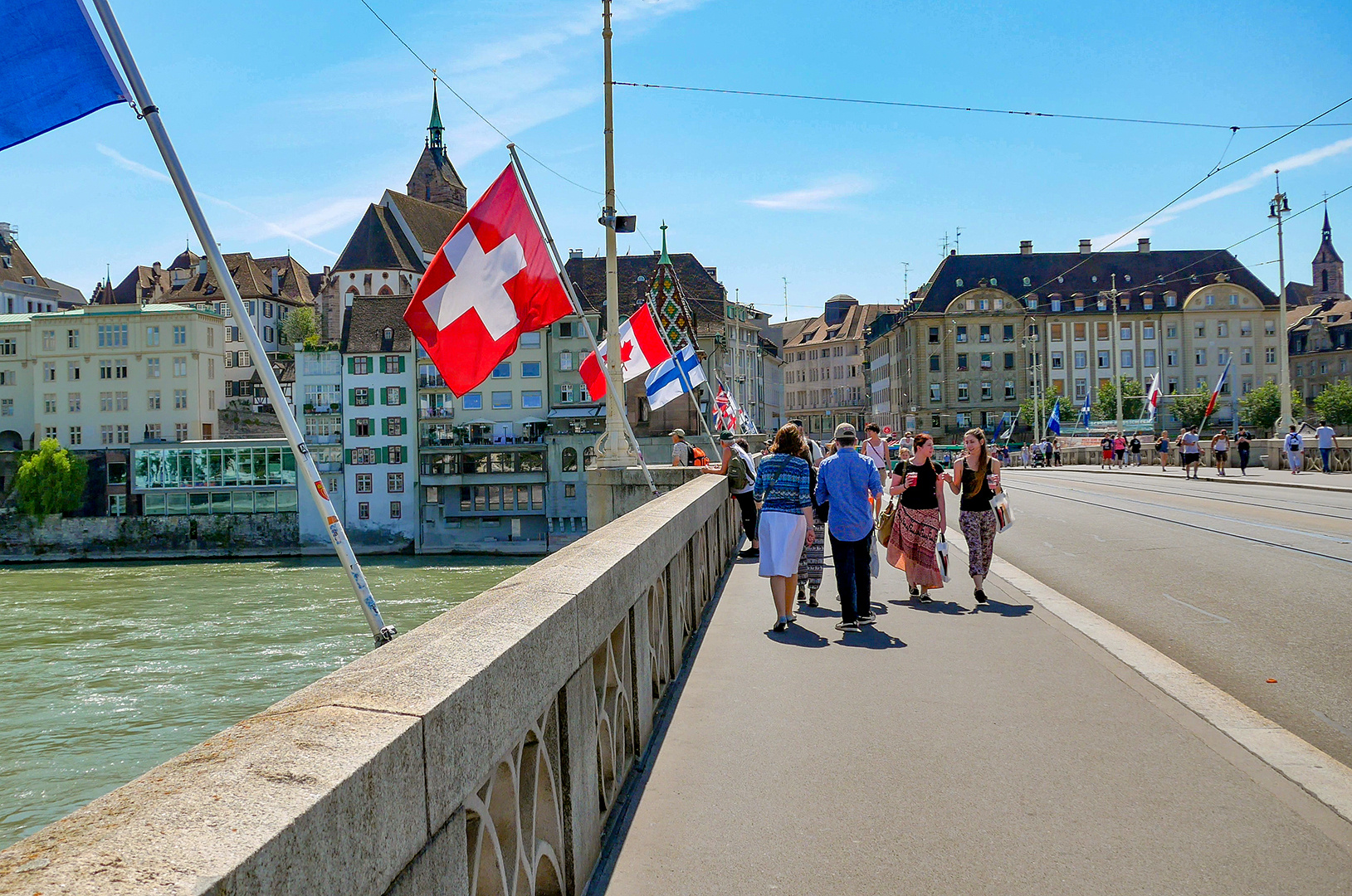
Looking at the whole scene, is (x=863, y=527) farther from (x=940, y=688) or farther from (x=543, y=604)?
(x=543, y=604)

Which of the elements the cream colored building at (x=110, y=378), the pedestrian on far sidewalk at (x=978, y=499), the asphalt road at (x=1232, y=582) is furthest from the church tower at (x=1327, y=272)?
the pedestrian on far sidewalk at (x=978, y=499)

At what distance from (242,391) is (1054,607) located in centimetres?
10935

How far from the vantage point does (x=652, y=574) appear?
6.30m

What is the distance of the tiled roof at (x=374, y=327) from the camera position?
87125 millimetres

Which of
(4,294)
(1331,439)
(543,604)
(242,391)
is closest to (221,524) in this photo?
(242,391)

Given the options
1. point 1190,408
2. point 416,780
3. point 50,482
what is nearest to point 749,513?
point 416,780

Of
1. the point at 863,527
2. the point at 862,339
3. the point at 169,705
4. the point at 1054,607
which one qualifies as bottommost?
the point at 169,705

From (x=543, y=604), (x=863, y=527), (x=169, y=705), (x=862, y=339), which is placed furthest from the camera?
(x=862, y=339)

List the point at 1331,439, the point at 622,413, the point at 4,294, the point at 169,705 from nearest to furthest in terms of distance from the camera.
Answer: the point at 622,413
the point at 169,705
the point at 1331,439
the point at 4,294

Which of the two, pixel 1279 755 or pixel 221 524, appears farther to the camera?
pixel 221 524

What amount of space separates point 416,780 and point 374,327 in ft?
293

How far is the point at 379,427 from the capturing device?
85312mm

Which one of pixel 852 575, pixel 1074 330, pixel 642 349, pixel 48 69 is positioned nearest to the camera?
pixel 48 69

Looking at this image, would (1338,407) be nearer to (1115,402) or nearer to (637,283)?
(1115,402)
